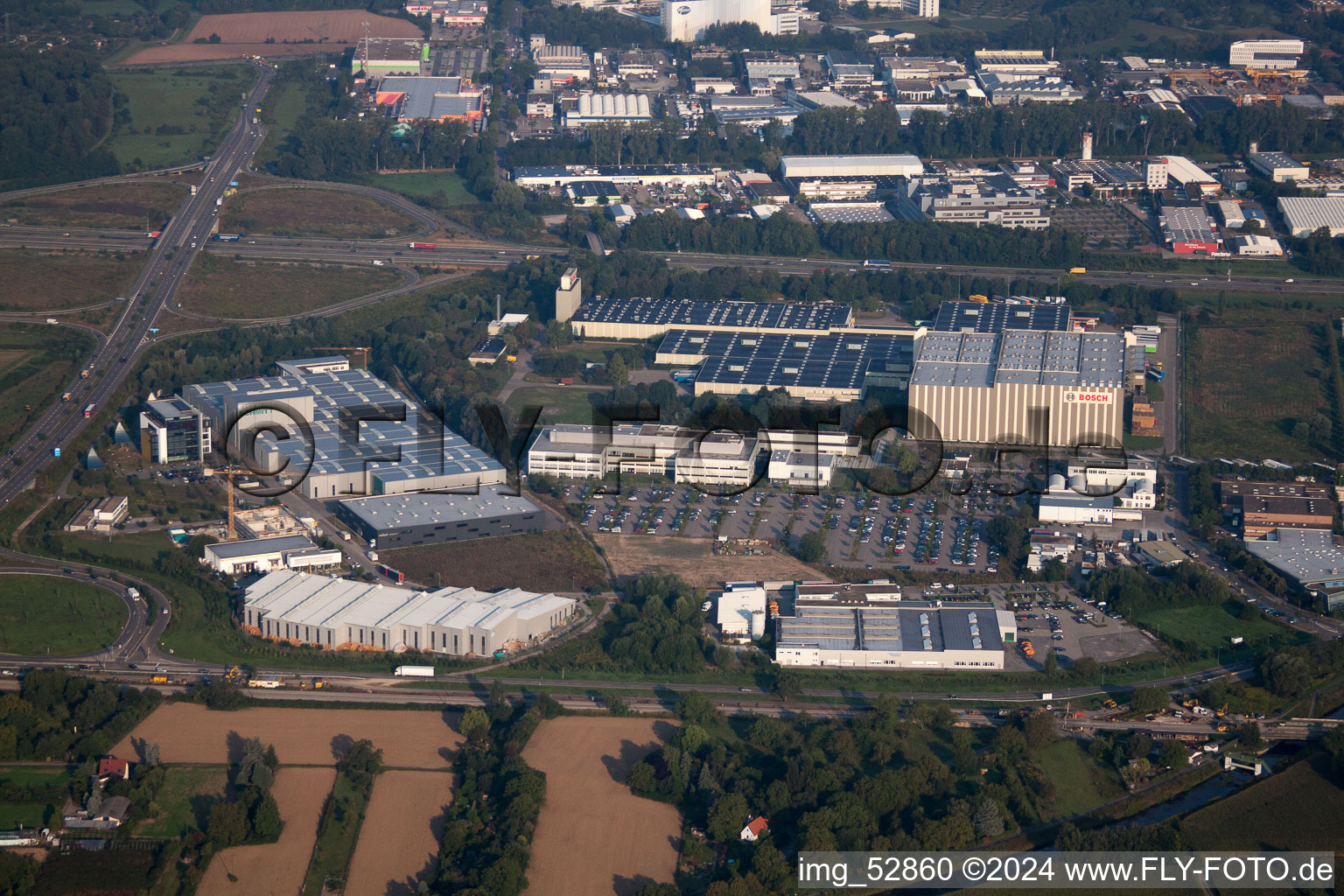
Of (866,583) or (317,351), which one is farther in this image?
(317,351)

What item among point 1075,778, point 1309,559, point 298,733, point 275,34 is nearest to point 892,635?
point 1075,778

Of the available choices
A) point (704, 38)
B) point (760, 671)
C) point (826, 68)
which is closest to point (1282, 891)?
point (760, 671)

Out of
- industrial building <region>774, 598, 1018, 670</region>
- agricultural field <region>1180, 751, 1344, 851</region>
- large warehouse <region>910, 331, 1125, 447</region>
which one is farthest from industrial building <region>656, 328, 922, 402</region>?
agricultural field <region>1180, 751, 1344, 851</region>

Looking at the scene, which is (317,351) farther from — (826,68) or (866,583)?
(826,68)

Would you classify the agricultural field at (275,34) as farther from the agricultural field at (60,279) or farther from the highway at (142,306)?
the agricultural field at (60,279)

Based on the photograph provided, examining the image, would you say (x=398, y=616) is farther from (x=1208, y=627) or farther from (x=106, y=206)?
(x=106, y=206)

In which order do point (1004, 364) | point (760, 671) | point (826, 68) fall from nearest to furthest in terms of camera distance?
point (760, 671)
point (1004, 364)
point (826, 68)
